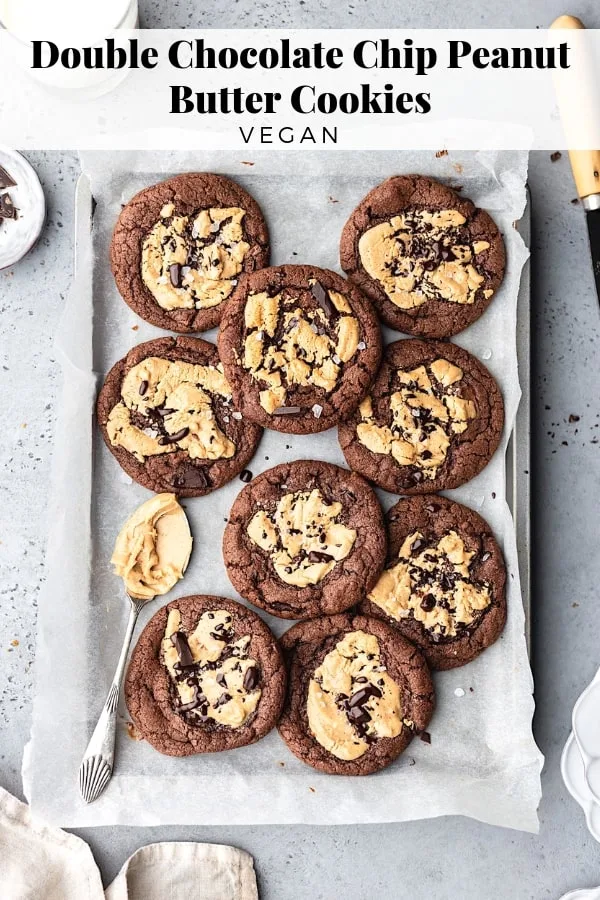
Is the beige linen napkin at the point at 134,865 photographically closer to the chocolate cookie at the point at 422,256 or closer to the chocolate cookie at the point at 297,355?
the chocolate cookie at the point at 297,355

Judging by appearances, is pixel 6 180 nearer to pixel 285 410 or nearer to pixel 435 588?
pixel 285 410

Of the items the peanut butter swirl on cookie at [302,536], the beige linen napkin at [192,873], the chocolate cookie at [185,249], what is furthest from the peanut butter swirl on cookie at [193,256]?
the beige linen napkin at [192,873]

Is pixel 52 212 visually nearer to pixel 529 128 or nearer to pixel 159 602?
pixel 159 602

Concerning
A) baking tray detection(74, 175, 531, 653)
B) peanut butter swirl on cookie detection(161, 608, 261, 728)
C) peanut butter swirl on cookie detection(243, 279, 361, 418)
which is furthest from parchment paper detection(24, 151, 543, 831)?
peanut butter swirl on cookie detection(243, 279, 361, 418)

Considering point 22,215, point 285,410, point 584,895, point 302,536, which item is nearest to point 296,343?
point 285,410

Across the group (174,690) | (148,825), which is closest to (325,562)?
(174,690)
